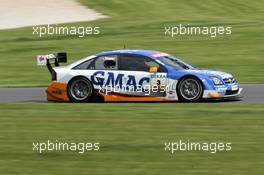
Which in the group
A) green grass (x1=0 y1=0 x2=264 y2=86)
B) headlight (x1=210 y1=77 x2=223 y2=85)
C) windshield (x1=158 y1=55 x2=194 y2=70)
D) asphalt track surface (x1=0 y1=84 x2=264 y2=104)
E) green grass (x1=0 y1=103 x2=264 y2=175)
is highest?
green grass (x1=0 y1=0 x2=264 y2=86)

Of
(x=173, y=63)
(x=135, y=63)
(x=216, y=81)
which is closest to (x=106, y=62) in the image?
(x=135, y=63)

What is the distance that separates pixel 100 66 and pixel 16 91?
3.73m

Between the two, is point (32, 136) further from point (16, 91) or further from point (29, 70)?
point (29, 70)

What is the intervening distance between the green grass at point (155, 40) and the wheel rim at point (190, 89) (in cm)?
464

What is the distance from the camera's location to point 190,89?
16.9m

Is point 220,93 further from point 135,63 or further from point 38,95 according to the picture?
point 38,95

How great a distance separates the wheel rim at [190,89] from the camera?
55.2ft

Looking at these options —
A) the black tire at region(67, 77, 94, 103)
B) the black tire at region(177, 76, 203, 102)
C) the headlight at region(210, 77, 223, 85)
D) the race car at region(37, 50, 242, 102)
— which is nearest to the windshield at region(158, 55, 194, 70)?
the race car at region(37, 50, 242, 102)

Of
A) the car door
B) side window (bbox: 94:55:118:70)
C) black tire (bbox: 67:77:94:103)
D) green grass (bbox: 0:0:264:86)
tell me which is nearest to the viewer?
the car door

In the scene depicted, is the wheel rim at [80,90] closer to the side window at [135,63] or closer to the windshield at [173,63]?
the side window at [135,63]

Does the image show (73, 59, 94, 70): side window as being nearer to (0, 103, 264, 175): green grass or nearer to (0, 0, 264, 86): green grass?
(0, 103, 264, 175): green grass

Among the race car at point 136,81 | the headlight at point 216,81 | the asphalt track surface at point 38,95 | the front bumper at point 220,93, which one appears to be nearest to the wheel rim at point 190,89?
the race car at point 136,81

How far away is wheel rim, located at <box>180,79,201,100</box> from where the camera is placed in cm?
1683

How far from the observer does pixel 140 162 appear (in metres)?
10.1
